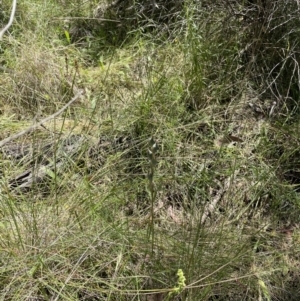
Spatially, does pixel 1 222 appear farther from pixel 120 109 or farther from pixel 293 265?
pixel 293 265

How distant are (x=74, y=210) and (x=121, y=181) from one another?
261 mm

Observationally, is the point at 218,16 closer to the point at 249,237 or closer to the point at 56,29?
the point at 56,29

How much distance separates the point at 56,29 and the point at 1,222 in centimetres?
160

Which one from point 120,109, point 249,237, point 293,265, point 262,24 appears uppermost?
point 262,24

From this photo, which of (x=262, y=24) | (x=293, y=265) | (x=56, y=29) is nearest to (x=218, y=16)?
(x=262, y=24)

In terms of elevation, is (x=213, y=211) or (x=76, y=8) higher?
(x=76, y=8)

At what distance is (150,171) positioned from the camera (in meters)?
1.44

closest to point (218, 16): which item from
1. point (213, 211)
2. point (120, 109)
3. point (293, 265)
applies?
point (120, 109)

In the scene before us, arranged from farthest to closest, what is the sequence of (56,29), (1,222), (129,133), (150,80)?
(56,29)
(150,80)
(129,133)
(1,222)

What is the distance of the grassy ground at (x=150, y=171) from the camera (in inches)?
58.7

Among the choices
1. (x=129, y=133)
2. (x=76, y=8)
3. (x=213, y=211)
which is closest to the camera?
(x=213, y=211)

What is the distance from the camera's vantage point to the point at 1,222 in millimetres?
1590

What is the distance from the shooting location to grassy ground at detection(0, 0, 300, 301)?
4.89 ft

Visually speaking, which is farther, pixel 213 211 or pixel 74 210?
pixel 213 211
